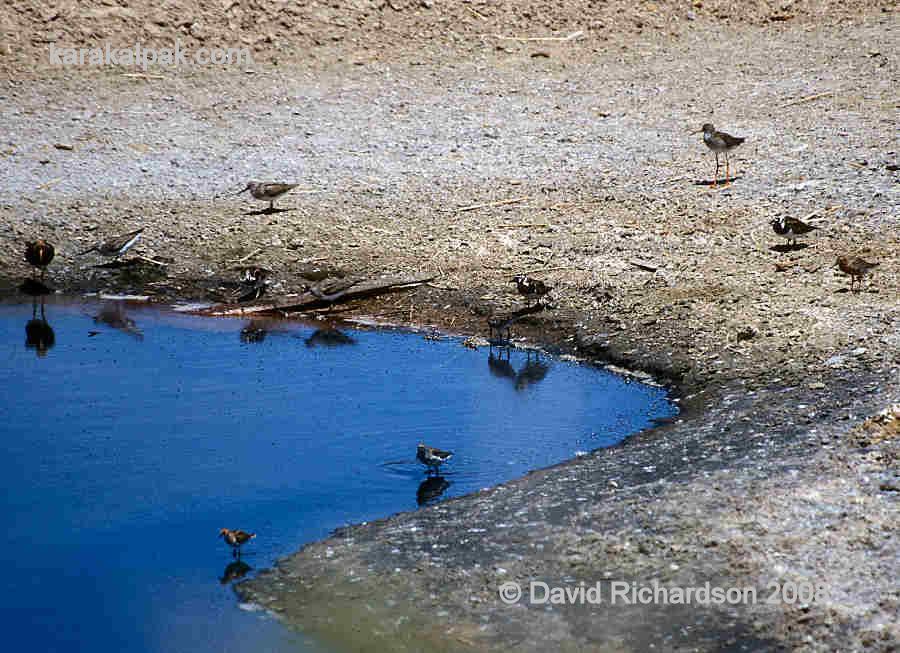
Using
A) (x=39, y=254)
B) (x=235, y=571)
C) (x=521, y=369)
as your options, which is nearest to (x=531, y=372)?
(x=521, y=369)

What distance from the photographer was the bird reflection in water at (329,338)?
963 cm

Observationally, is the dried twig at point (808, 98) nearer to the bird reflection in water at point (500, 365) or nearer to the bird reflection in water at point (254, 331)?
the bird reflection in water at point (500, 365)

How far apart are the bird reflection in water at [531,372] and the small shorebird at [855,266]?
8.75ft

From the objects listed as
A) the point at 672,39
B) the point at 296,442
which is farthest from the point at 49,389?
the point at 672,39

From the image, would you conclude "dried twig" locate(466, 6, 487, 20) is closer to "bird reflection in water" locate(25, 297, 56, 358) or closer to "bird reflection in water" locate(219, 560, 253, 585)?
"bird reflection in water" locate(25, 297, 56, 358)

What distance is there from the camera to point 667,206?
11.9 m

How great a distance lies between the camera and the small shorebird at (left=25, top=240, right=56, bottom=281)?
1098cm

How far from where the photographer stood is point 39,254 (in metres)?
11.0

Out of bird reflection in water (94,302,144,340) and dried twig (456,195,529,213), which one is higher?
dried twig (456,195,529,213)

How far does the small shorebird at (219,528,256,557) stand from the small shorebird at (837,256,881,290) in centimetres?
571

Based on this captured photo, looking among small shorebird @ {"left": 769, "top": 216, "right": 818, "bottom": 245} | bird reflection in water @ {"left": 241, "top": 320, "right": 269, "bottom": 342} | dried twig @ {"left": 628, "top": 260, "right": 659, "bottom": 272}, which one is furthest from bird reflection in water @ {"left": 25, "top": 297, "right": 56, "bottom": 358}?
small shorebird @ {"left": 769, "top": 216, "right": 818, "bottom": 245}

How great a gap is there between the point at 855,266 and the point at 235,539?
230 inches

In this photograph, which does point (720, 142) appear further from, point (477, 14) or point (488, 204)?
point (477, 14)

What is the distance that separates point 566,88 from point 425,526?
11493 mm
